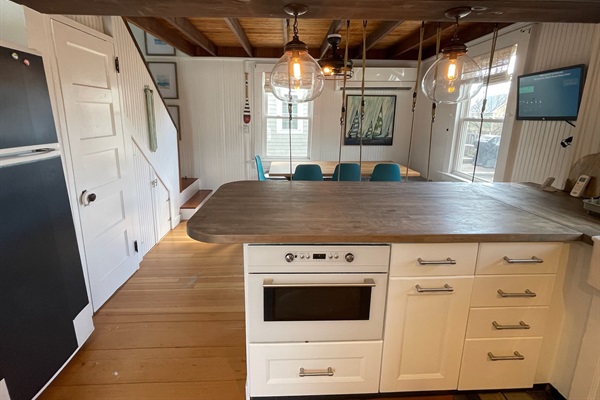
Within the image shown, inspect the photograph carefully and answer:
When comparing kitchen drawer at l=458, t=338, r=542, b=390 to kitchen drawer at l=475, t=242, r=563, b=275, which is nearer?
kitchen drawer at l=475, t=242, r=563, b=275

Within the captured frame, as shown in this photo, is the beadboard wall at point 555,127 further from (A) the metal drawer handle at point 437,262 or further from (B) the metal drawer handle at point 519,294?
(A) the metal drawer handle at point 437,262

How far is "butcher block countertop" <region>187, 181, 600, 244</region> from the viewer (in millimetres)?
1279

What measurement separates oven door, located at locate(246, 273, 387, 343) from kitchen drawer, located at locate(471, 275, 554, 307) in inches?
17.3

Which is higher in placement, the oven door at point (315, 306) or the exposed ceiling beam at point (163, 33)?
the exposed ceiling beam at point (163, 33)

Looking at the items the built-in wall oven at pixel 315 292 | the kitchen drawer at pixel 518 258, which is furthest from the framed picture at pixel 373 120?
the built-in wall oven at pixel 315 292

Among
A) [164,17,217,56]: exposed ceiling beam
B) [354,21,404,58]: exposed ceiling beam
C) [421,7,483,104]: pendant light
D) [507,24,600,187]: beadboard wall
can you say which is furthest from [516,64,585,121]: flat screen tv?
[164,17,217,56]: exposed ceiling beam

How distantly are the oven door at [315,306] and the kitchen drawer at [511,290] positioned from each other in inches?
17.3

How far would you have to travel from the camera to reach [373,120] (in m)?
5.30

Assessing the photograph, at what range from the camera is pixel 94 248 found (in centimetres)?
228

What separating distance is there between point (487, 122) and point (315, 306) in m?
3.49

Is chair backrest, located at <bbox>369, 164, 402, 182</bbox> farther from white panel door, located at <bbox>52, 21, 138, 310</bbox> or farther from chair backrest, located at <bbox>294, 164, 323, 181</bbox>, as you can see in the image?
white panel door, located at <bbox>52, 21, 138, 310</bbox>

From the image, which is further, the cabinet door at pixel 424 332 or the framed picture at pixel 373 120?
the framed picture at pixel 373 120

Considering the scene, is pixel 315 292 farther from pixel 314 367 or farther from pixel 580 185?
pixel 580 185

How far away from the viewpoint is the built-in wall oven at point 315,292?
1.31 meters
